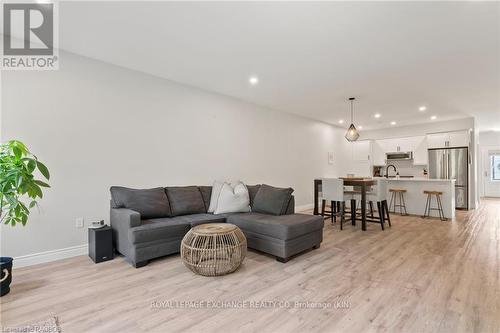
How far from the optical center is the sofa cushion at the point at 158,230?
111 inches

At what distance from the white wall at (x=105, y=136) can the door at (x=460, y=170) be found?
582 cm

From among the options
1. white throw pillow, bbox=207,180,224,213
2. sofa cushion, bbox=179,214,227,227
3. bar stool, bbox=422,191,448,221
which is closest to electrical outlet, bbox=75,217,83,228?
sofa cushion, bbox=179,214,227,227

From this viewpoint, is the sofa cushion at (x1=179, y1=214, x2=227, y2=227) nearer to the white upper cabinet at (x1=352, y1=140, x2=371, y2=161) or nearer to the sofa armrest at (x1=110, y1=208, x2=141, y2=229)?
the sofa armrest at (x1=110, y1=208, x2=141, y2=229)

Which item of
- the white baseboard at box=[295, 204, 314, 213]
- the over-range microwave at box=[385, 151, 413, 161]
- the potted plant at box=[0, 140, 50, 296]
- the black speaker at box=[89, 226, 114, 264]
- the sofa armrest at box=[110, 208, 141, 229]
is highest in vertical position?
the over-range microwave at box=[385, 151, 413, 161]

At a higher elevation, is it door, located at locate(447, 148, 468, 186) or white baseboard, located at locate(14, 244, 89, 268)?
door, located at locate(447, 148, 468, 186)

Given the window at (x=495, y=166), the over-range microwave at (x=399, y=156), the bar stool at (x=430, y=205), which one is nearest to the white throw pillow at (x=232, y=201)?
the bar stool at (x=430, y=205)

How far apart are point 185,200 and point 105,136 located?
145 centimetres

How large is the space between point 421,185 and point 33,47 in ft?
25.5

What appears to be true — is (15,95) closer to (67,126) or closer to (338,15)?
(67,126)

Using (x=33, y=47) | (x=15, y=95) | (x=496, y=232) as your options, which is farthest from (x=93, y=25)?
(x=496, y=232)

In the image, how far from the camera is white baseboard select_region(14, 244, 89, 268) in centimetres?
282

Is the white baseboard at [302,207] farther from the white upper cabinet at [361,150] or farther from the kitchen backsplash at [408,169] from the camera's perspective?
the kitchen backsplash at [408,169]

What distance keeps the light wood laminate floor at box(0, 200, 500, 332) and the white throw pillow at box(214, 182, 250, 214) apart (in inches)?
32.3

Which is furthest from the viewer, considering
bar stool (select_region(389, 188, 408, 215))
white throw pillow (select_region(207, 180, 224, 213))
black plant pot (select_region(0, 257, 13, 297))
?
bar stool (select_region(389, 188, 408, 215))
